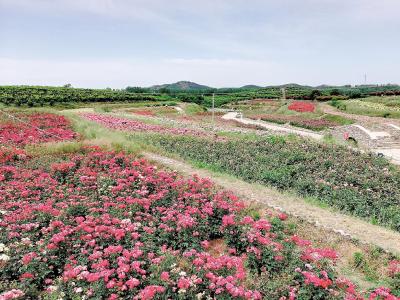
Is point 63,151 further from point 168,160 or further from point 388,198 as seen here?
point 388,198

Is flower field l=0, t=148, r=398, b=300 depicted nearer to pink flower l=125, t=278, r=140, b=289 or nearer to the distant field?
pink flower l=125, t=278, r=140, b=289

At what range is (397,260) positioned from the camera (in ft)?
25.6

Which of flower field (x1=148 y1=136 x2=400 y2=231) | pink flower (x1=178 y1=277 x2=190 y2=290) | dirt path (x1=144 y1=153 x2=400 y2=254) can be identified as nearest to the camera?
pink flower (x1=178 y1=277 x2=190 y2=290)

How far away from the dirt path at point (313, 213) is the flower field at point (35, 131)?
341 inches

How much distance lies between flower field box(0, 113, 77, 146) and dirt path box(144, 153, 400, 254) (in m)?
8.67

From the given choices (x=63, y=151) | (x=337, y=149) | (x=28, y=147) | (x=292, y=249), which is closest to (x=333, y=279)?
(x=292, y=249)

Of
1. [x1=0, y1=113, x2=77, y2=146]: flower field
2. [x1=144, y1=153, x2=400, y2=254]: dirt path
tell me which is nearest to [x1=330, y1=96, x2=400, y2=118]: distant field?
[x1=0, y1=113, x2=77, y2=146]: flower field

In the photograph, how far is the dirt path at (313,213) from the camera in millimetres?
8856

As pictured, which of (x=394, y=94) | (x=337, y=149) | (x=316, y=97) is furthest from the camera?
(x=316, y=97)

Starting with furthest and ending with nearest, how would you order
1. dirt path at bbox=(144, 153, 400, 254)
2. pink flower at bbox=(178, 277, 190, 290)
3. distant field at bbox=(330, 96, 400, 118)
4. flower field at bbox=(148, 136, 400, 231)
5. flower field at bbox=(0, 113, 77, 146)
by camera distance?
distant field at bbox=(330, 96, 400, 118) → flower field at bbox=(0, 113, 77, 146) → flower field at bbox=(148, 136, 400, 231) → dirt path at bbox=(144, 153, 400, 254) → pink flower at bbox=(178, 277, 190, 290)

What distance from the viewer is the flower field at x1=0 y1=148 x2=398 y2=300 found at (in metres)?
5.74

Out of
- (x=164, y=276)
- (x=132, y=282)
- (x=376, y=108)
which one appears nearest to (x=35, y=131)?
(x=132, y=282)

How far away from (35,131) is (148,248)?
16.4 m

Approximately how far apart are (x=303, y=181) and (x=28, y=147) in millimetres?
11254
